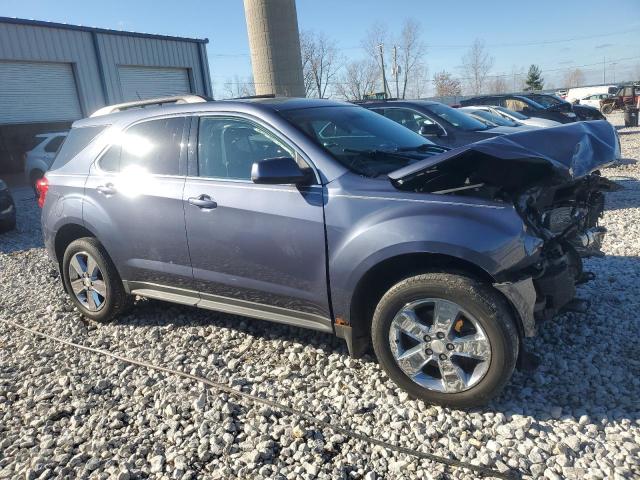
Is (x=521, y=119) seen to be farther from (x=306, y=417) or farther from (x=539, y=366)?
(x=306, y=417)

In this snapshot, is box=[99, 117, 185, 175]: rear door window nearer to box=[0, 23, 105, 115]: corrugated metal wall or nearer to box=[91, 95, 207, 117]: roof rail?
box=[91, 95, 207, 117]: roof rail

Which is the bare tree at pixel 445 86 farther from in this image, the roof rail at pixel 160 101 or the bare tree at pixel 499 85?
the roof rail at pixel 160 101

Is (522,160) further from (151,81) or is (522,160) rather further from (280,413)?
(151,81)

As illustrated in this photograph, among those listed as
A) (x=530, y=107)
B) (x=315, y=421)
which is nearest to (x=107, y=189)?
(x=315, y=421)

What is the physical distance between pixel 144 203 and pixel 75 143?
4.25 feet

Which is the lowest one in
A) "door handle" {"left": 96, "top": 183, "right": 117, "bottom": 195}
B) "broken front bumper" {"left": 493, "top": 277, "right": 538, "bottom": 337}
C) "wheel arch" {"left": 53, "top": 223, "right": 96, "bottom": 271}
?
"broken front bumper" {"left": 493, "top": 277, "right": 538, "bottom": 337}

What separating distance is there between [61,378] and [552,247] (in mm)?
3462

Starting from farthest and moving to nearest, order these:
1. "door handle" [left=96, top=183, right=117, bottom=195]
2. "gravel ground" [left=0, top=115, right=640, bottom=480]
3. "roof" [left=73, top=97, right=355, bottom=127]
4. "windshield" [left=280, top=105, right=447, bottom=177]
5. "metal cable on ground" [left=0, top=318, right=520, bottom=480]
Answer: "door handle" [left=96, top=183, right=117, bottom=195]
"roof" [left=73, top=97, right=355, bottom=127]
"windshield" [left=280, top=105, right=447, bottom=177]
"gravel ground" [left=0, top=115, right=640, bottom=480]
"metal cable on ground" [left=0, top=318, right=520, bottom=480]

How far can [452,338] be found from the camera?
9.58 feet

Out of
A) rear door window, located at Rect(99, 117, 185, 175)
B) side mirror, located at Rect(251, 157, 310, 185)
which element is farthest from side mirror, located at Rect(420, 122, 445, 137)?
side mirror, located at Rect(251, 157, 310, 185)

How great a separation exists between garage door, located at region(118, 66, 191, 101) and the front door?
17031 millimetres

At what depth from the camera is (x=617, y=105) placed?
31.2m

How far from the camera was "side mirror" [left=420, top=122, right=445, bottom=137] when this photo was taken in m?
7.96

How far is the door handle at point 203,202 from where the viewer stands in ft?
11.8
